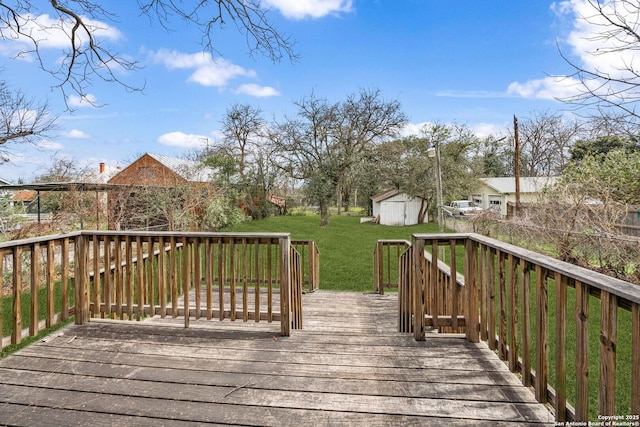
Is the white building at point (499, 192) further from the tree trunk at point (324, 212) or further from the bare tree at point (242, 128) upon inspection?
the bare tree at point (242, 128)

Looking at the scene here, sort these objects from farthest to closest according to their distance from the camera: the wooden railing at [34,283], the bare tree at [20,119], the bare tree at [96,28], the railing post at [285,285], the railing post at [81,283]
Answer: the bare tree at [20,119]
the bare tree at [96,28]
the railing post at [81,283]
the railing post at [285,285]
the wooden railing at [34,283]

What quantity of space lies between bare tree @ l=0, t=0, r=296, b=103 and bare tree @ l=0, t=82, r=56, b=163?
5.15 metres

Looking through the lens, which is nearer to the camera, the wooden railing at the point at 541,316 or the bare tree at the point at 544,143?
the wooden railing at the point at 541,316

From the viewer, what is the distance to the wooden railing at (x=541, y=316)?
1299 millimetres

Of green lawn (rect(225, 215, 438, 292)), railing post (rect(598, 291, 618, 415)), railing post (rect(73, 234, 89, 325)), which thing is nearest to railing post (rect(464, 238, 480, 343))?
railing post (rect(598, 291, 618, 415))

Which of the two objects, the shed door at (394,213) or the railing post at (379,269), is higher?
the shed door at (394,213)

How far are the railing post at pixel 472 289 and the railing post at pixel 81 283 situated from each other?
3.36m

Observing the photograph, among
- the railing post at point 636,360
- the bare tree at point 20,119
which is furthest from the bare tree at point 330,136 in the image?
the railing post at point 636,360

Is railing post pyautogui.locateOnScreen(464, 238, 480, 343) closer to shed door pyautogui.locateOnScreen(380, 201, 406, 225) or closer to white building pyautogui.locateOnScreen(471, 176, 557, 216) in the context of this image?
shed door pyautogui.locateOnScreen(380, 201, 406, 225)

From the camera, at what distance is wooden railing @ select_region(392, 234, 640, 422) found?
130 centimetres

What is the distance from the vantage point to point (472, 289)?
8.20 ft

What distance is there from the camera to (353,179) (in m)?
20.9

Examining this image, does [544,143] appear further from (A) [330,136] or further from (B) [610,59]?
(B) [610,59]

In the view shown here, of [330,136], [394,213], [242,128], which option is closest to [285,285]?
[330,136]
